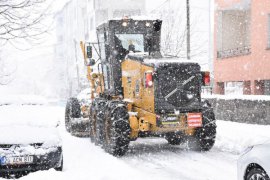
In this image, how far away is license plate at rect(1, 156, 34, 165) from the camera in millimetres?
8391

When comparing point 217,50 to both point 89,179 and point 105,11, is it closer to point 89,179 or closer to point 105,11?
point 89,179

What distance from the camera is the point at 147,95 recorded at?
11.9 meters

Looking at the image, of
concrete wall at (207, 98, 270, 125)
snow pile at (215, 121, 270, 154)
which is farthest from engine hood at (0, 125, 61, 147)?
concrete wall at (207, 98, 270, 125)

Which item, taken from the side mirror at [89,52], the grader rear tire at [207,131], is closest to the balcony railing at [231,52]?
the side mirror at [89,52]

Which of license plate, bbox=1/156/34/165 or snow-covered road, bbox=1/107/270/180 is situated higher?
license plate, bbox=1/156/34/165

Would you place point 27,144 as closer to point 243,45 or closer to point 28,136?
point 28,136

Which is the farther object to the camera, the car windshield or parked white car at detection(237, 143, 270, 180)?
the car windshield

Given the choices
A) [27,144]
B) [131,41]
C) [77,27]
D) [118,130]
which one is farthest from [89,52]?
[77,27]

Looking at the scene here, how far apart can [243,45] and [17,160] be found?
20.5 m

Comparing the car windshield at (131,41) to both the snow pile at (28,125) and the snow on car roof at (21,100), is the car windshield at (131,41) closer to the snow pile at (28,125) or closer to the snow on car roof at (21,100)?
the snow on car roof at (21,100)

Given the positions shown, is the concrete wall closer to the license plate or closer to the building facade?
the building facade

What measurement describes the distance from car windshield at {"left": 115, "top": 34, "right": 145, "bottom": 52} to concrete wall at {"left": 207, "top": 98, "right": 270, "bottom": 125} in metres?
5.41

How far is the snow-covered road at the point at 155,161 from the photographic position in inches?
354

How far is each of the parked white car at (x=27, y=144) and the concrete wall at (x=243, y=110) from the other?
909cm
